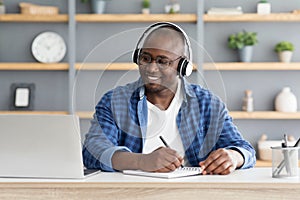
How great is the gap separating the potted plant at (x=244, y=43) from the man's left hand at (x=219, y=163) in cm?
274

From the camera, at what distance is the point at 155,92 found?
2018mm

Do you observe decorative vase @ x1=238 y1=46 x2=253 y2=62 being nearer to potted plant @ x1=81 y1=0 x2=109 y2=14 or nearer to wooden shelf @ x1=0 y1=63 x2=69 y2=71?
potted plant @ x1=81 y1=0 x2=109 y2=14

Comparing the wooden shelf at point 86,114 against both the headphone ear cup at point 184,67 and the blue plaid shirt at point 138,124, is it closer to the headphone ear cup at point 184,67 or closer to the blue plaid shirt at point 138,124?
the blue plaid shirt at point 138,124

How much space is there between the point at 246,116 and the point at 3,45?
193 centimetres

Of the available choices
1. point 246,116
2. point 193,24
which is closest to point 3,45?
point 193,24

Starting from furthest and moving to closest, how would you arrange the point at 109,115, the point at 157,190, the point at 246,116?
1. the point at 246,116
2. the point at 109,115
3. the point at 157,190

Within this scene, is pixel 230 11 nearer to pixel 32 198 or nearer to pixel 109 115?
pixel 109 115

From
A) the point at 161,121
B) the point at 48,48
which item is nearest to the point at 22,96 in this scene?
the point at 48,48

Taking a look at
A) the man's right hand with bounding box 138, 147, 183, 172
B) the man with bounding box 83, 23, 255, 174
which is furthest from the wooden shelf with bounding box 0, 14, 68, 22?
the man's right hand with bounding box 138, 147, 183, 172

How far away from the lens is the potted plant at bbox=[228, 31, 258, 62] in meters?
4.66

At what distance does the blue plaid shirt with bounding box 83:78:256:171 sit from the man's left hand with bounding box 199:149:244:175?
0.10 meters

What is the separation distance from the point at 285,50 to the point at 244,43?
1.01 ft

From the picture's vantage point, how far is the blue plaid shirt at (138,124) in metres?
2.05

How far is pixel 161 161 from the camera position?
1902 millimetres
